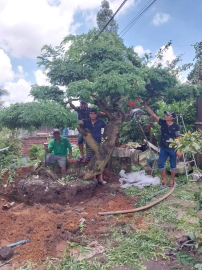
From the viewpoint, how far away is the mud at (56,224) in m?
3.02

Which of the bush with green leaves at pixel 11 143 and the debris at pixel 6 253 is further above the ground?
the bush with green leaves at pixel 11 143

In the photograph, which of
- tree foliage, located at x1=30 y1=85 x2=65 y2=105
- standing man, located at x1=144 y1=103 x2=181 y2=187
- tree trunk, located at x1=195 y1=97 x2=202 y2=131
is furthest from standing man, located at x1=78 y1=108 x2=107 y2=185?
tree trunk, located at x1=195 y1=97 x2=202 y2=131

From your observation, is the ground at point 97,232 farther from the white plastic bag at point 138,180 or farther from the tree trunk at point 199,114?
the tree trunk at point 199,114

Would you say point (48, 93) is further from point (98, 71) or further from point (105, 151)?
point (105, 151)

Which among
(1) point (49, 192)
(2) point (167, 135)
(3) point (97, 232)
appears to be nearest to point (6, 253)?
(3) point (97, 232)

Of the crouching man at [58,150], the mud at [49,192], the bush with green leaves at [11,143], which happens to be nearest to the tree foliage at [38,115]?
the mud at [49,192]

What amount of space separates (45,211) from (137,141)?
5635mm

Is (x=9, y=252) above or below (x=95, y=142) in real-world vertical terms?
below

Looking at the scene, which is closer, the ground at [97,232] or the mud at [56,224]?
the ground at [97,232]

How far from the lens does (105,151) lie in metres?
5.51

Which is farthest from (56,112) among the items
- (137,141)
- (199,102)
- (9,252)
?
(137,141)

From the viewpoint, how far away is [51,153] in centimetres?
593

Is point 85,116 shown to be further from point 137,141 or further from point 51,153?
point 137,141

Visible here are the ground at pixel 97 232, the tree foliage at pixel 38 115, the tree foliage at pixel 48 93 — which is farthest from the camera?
the tree foliage at pixel 48 93
